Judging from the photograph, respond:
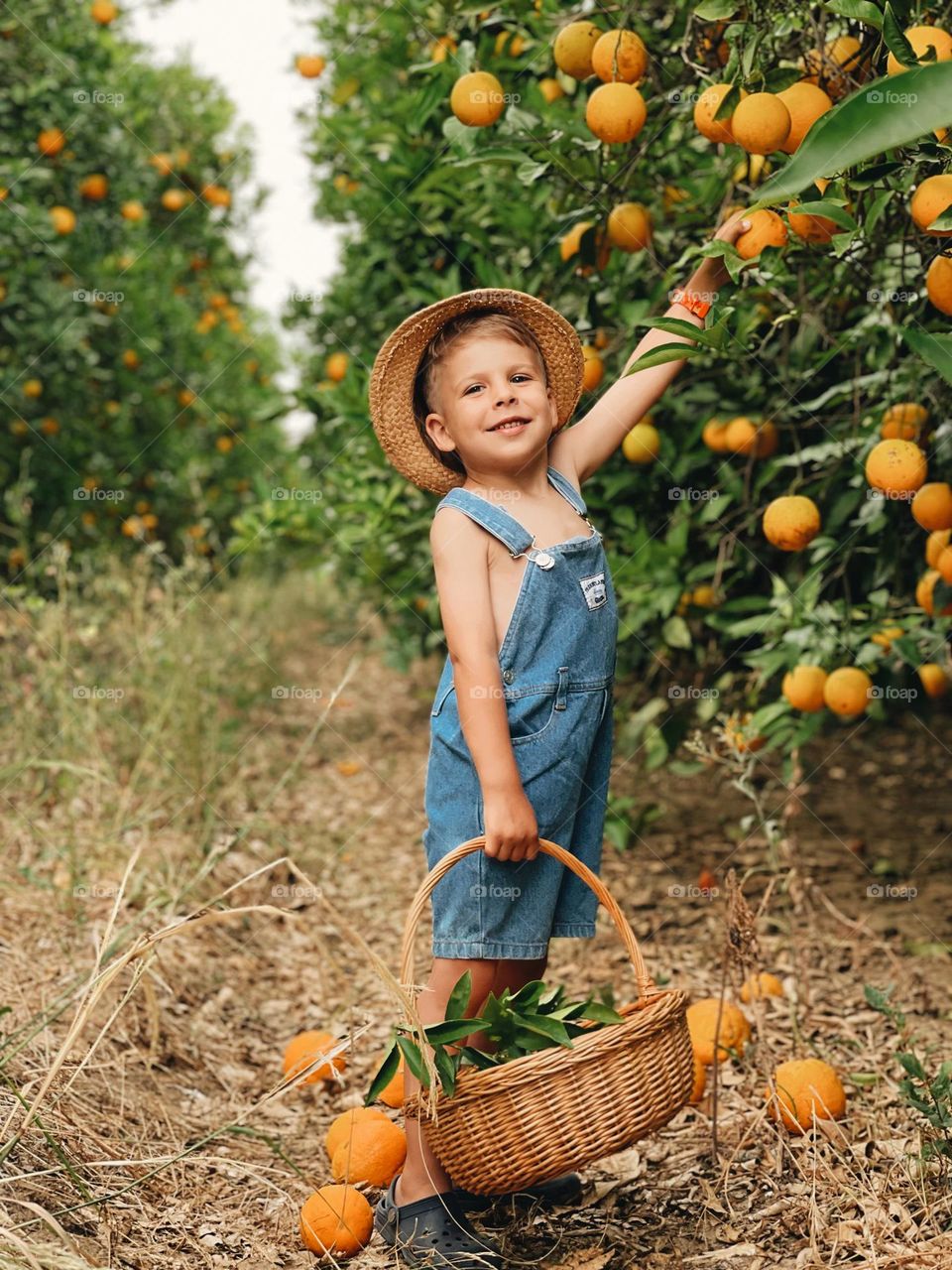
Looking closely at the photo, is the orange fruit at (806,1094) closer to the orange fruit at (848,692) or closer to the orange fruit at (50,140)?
the orange fruit at (848,692)

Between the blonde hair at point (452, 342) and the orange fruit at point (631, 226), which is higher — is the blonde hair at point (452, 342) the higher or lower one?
the lower one

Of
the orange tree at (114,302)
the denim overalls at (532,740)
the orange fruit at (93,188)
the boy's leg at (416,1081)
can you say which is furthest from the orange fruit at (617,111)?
the orange fruit at (93,188)

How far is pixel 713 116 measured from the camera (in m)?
1.75

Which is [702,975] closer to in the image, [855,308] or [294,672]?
[855,308]

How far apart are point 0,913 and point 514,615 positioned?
159 centimetres

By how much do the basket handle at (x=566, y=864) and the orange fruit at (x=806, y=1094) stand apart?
0.40 metres

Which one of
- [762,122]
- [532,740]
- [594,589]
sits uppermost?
[762,122]

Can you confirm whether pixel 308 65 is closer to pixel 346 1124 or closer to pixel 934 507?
pixel 934 507


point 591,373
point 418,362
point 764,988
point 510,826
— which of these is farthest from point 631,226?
point 764,988

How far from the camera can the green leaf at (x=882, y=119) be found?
938 millimetres

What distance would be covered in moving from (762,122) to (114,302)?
13.0 ft

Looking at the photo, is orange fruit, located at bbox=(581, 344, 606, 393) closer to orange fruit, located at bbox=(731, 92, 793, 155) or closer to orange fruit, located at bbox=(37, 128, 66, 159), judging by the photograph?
orange fruit, located at bbox=(731, 92, 793, 155)

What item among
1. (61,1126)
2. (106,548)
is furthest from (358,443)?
(106,548)

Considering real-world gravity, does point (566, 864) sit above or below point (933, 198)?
below
